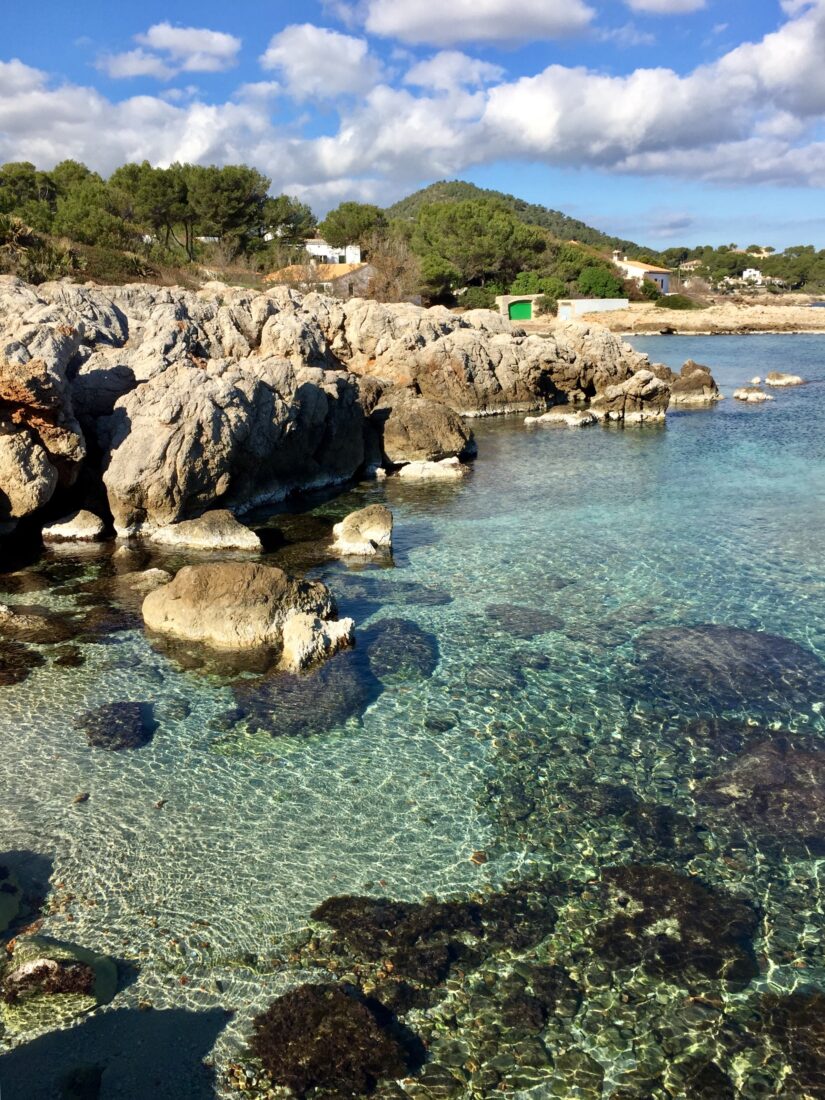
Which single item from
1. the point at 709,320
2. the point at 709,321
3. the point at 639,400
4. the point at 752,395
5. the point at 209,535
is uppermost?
the point at 709,320

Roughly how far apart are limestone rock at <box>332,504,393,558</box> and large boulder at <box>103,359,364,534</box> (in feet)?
13.0

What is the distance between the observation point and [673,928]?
335 inches

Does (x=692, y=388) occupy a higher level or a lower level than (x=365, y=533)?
higher

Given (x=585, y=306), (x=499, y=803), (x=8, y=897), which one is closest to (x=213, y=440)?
(x=499, y=803)

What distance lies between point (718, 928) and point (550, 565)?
11.8 metres

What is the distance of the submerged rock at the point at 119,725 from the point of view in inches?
476

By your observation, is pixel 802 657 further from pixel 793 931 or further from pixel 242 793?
pixel 242 793

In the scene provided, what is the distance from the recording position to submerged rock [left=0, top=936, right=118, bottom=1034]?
24.4 ft

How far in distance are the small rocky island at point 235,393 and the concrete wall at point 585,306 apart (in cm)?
5443

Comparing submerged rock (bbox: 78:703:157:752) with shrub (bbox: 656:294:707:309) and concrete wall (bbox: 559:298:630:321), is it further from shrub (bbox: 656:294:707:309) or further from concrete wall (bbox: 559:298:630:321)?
shrub (bbox: 656:294:707:309)

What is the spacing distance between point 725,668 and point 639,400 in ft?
101

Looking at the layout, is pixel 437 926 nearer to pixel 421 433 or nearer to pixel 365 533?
pixel 365 533

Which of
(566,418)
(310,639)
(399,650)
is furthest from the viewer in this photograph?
(566,418)

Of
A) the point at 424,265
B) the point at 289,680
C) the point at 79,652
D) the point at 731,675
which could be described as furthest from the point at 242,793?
the point at 424,265
